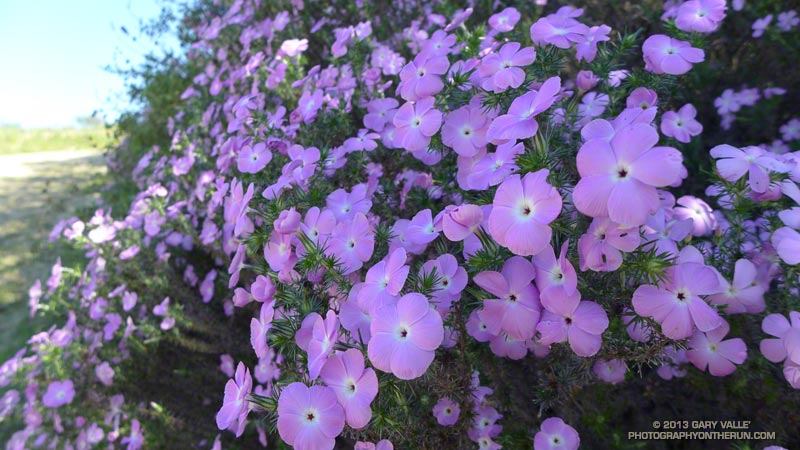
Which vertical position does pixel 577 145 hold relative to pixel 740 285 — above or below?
above

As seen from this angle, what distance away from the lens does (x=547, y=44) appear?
123 cm

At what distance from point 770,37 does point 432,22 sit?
1501 millimetres

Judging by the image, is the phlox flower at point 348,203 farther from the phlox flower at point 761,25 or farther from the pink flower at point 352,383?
the phlox flower at point 761,25

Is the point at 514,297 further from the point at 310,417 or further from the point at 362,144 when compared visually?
the point at 362,144

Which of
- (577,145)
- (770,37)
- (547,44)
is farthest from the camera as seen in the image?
(770,37)

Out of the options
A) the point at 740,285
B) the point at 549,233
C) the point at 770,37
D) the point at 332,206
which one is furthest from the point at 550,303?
the point at 770,37

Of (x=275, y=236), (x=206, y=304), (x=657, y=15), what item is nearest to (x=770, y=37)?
(x=657, y=15)

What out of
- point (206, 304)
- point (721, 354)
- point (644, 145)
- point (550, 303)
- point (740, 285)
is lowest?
point (206, 304)

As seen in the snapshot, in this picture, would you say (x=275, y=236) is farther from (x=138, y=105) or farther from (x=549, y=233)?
(x=138, y=105)

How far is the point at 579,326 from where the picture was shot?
92cm

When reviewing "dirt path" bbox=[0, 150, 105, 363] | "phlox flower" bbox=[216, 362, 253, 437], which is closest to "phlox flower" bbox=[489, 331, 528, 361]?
"phlox flower" bbox=[216, 362, 253, 437]

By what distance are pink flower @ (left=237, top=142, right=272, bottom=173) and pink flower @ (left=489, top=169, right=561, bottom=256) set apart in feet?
2.70

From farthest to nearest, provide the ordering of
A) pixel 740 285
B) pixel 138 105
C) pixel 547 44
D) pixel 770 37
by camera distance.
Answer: pixel 138 105 → pixel 770 37 → pixel 547 44 → pixel 740 285

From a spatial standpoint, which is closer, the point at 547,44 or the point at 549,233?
the point at 549,233
